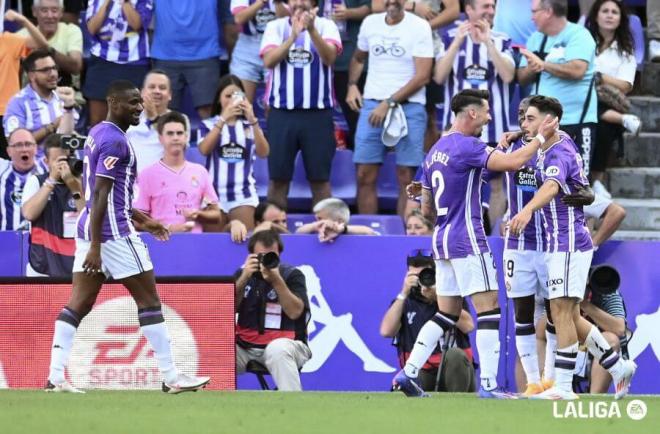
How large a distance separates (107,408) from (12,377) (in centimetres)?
245

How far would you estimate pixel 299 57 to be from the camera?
1481cm

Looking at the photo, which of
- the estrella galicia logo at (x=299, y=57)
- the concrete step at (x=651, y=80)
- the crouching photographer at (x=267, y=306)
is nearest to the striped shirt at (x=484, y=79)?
the estrella galicia logo at (x=299, y=57)

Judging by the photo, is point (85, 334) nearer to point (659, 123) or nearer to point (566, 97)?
point (566, 97)

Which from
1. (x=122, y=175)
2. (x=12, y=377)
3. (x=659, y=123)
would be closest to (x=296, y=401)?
(x=122, y=175)

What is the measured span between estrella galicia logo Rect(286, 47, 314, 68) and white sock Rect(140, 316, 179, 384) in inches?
199

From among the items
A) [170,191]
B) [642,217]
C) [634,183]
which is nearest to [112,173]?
[170,191]

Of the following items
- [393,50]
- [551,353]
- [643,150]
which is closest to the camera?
[551,353]

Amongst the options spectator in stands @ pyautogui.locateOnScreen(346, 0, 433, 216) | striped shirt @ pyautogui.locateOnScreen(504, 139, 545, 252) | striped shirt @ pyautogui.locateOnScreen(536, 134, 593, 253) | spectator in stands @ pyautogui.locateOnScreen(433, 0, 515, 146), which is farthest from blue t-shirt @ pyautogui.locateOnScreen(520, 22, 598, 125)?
striped shirt @ pyautogui.locateOnScreen(536, 134, 593, 253)

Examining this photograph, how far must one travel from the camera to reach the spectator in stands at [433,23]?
1547cm

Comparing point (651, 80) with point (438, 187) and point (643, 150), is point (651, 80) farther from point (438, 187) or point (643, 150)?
point (438, 187)

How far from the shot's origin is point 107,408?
31.0 ft

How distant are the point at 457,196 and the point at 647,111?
648 cm

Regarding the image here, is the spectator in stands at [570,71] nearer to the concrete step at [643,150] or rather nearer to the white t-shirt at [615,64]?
the white t-shirt at [615,64]

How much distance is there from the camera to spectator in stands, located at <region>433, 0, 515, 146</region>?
14766 millimetres
